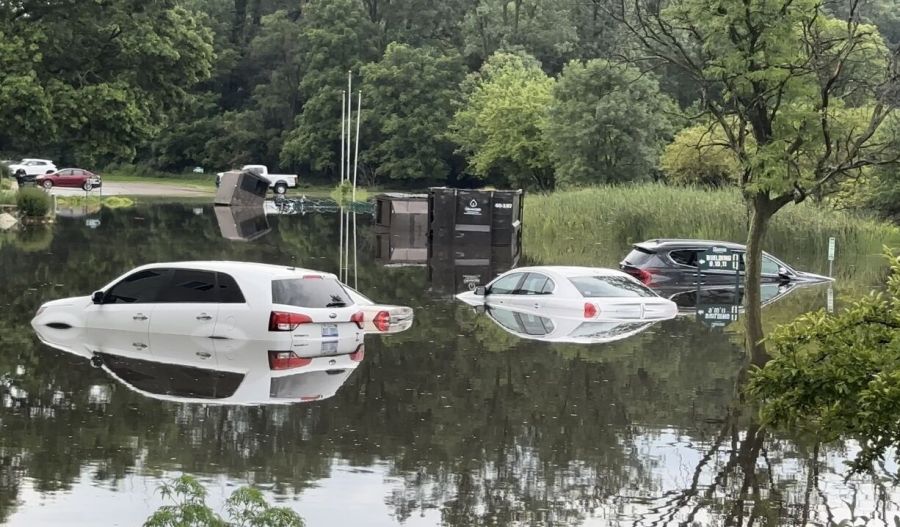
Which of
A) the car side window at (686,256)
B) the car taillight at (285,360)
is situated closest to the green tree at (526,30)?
the car side window at (686,256)

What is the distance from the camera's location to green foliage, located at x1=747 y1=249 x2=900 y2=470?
9.22 m

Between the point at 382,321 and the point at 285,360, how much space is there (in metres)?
4.84

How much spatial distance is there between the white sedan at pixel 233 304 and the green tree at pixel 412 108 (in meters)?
78.8

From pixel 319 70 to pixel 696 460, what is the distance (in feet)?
322

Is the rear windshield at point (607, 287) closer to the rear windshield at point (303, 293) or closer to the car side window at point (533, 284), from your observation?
the car side window at point (533, 284)

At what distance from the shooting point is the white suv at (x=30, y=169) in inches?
3275

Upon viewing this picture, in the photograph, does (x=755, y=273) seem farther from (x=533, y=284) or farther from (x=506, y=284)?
(x=506, y=284)

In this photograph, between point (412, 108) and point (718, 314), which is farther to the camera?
point (412, 108)

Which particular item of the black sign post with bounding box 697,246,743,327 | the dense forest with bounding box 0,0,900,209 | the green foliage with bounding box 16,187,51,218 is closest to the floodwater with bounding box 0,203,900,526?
the black sign post with bounding box 697,246,743,327

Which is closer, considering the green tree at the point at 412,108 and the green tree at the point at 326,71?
the green tree at the point at 412,108

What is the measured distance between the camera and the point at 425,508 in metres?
11.8

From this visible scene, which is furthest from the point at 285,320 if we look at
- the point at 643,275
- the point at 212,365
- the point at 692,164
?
the point at 692,164

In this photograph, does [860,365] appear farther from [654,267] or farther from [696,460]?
[654,267]

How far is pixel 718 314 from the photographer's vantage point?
28578 millimetres
